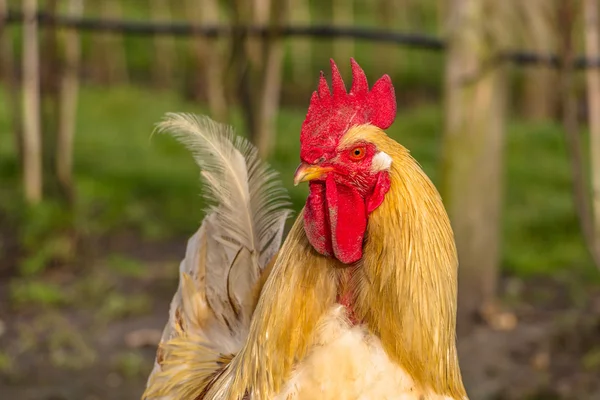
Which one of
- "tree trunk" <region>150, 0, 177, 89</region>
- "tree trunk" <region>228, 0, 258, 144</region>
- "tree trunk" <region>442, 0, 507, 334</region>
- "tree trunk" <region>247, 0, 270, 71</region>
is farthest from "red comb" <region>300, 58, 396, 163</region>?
"tree trunk" <region>150, 0, 177, 89</region>

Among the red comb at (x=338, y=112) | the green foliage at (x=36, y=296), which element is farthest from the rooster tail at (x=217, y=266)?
the green foliage at (x=36, y=296)

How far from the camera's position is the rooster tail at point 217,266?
3.07 meters

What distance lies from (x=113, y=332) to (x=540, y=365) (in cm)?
273

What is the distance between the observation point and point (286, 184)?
314 inches

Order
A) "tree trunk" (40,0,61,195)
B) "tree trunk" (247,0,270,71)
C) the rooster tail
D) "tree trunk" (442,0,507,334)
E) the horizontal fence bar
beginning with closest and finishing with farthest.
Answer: the rooster tail
"tree trunk" (442,0,507,334)
the horizontal fence bar
"tree trunk" (247,0,270,71)
"tree trunk" (40,0,61,195)

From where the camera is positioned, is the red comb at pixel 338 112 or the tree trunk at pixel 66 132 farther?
the tree trunk at pixel 66 132

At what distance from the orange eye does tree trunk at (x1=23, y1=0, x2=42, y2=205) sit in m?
5.19

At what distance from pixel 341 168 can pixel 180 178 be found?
6.64 m

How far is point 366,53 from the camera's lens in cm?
1603

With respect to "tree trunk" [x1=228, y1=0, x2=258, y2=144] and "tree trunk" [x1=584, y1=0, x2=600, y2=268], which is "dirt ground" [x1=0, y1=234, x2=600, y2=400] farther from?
"tree trunk" [x1=228, y1=0, x2=258, y2=144]

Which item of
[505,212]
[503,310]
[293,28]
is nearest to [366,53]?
[505,212]

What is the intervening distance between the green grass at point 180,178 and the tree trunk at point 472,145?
3.80ft

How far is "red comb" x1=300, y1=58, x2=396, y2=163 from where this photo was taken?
2379mm

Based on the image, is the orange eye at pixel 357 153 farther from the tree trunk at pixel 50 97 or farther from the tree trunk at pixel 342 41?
the tree trunk at pixel 342 41
